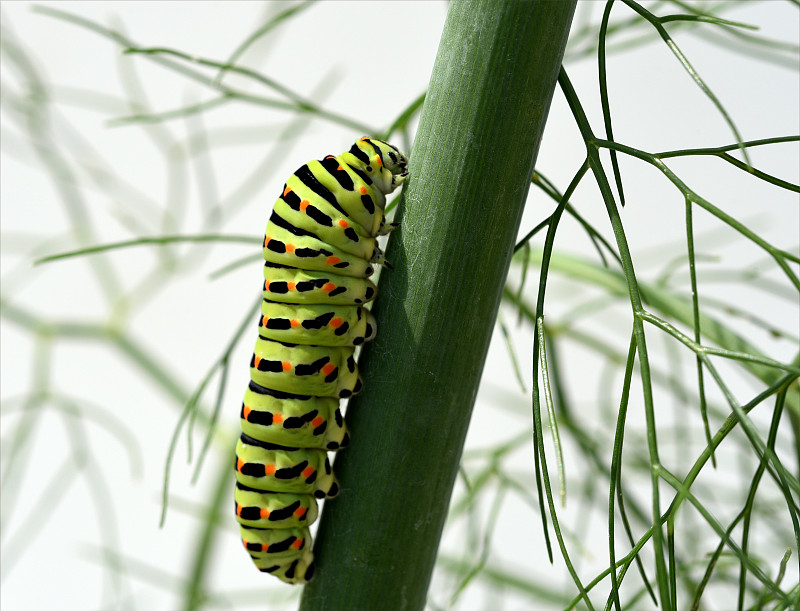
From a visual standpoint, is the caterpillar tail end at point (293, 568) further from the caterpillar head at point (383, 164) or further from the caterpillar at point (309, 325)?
the caterpillar head at point (383, 164)

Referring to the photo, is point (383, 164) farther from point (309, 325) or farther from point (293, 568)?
point (293, 568)

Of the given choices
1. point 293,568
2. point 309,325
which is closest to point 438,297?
point 309,325

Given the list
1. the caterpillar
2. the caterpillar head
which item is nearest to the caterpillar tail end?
the caterpillar

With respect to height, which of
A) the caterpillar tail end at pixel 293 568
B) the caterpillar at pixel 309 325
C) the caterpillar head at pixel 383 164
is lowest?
the caterpillar tail end at pixel 293 568

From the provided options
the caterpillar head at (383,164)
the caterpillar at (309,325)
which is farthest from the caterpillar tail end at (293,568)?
the caterpillar head at (383,164)

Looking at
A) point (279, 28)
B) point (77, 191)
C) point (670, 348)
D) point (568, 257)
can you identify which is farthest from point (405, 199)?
point (77, 191)

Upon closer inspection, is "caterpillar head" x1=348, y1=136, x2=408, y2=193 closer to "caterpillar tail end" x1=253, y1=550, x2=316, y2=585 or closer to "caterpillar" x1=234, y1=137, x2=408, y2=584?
"caterpillar" x1=234, y1=137, x2=408, y2=584
